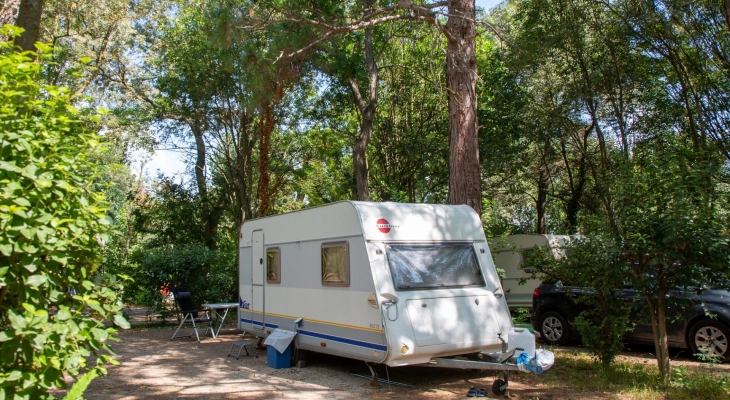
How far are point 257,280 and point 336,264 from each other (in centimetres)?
266

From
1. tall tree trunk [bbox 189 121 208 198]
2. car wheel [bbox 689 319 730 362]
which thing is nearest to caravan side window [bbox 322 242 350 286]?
car wheel [bbox 689 319 730 362]

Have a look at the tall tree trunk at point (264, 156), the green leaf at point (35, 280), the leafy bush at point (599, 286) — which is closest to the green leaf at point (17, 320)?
the green leaf at point (35, 280)

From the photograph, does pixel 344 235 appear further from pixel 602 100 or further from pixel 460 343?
pixel 602 100

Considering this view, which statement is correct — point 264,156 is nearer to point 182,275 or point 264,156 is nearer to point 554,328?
point 182,275

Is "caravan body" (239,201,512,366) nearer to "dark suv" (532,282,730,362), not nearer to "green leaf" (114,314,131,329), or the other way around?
"dark suv" (532,282,730,362)

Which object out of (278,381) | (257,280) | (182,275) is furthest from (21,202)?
(182,275)

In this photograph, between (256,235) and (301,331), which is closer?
(301,331)

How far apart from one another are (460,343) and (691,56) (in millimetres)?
11774

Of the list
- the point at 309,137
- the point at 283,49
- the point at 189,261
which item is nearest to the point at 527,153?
the point at 309,137

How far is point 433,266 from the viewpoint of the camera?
24.2 ft

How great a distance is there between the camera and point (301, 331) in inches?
332

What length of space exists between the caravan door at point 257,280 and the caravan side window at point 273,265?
168 mm

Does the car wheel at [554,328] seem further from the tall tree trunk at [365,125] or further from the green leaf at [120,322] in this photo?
the green leaf at [120,322]

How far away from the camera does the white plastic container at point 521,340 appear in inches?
254
